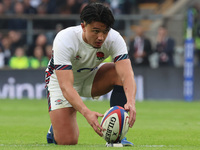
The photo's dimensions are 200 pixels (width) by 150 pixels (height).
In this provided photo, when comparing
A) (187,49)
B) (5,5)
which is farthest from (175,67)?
(5,5)

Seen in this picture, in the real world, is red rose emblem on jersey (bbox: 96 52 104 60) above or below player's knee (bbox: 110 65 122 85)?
above

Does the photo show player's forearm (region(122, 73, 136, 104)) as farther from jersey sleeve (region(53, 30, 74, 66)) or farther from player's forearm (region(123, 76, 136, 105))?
jersey sleeve (region(53, 30, 74, 66))

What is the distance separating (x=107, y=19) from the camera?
5.93 meters

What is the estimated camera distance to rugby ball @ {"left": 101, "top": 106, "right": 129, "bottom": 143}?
5.86 metres

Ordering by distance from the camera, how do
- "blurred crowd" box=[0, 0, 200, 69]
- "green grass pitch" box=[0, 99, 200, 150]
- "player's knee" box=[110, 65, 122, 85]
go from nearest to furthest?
1. "green grass pitch" box=[0, 99, 200, 150]
2. "player's knee" box=[110, 65, 122, 85]
3. "blurred crowd" box=[0, 0, 200, 69]

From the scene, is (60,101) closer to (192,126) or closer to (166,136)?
(166,136)

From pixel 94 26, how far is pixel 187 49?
1128 cm

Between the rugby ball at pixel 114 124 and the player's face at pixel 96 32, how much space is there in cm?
87

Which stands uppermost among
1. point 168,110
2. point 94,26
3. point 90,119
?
point 94,26

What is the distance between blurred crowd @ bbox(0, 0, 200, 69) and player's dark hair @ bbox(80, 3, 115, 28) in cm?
1081

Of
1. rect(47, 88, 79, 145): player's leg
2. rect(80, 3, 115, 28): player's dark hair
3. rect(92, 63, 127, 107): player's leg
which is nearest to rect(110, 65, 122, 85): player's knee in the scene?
rect(92, 63, 127, 107): player's leg

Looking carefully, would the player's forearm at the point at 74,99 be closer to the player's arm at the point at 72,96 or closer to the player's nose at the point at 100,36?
the player's arm at the point at 72,96

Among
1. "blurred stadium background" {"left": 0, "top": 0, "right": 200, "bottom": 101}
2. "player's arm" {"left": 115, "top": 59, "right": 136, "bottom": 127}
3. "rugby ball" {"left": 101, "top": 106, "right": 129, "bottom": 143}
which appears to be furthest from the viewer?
"blurred stadium background" {"left": 0, "top": 0, "right": 200, "bottom": 101}

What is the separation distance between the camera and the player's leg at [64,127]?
698 centimetres
